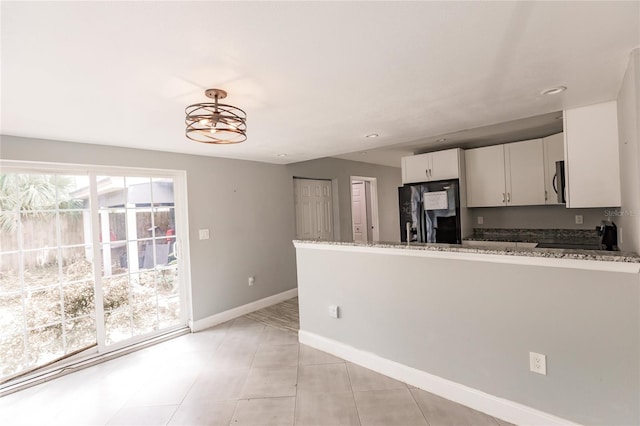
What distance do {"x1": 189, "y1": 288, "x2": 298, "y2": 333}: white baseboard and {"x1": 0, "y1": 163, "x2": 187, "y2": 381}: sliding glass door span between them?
24 centimetres

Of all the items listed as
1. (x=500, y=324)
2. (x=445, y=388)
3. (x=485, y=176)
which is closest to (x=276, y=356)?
(x=445, y=388)

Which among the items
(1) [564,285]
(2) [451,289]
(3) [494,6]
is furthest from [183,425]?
(3) [494,6]

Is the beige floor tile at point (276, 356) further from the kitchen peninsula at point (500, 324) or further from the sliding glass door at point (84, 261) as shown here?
the sliding glass door at point (84, 261)

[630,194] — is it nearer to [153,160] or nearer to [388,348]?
[388,348]

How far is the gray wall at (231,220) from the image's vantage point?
339cm

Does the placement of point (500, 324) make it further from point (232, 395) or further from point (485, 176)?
point (485, 176)

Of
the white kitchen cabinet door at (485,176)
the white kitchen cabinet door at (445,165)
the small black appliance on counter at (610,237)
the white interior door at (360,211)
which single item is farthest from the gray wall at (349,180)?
the small black appliance on counter at (610,237)

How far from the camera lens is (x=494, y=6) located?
1116 millimetres

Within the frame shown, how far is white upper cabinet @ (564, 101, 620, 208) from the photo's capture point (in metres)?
2.18

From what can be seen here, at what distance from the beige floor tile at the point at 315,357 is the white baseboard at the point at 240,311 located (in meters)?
1.39

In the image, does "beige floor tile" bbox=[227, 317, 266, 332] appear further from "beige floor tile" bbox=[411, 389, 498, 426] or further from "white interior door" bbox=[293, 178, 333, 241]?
"beige floor tile" bbox=[411, 389, 498, 426]

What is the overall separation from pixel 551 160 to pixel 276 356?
380cm

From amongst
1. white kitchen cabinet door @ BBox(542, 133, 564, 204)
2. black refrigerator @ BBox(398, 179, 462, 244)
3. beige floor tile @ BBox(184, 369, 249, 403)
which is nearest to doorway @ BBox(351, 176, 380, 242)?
black refrigerator @ BBox(398, 179, 462, 244)

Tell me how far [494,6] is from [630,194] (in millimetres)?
1471
